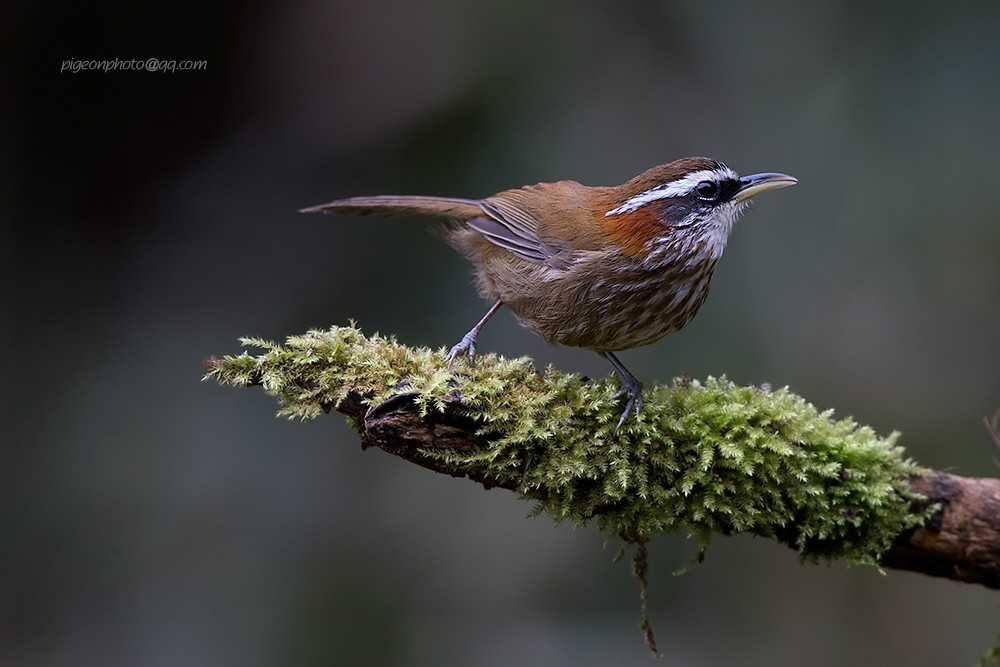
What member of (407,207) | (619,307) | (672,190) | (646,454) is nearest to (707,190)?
(672,190)

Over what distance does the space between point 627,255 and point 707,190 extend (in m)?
0.45

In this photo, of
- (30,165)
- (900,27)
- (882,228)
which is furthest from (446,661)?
(900,27)

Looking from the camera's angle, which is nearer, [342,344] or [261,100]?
[342,344]

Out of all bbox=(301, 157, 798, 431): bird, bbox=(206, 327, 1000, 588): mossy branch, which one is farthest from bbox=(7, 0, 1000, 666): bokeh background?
bbox=(206, 327, 1000, 588): mossy branch

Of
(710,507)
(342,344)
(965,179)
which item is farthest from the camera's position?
(965,179)

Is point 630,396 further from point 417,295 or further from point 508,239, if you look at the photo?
point 417,295

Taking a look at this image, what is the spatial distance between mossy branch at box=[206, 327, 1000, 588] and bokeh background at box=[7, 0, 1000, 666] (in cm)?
178

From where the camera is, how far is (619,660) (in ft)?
14.9

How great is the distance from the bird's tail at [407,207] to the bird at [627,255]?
13.9 inches

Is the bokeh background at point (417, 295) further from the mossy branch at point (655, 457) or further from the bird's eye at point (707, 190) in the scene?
the mossy branch at point (655, 457)

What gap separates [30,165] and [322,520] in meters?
3.05

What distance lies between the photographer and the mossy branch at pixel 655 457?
8.71 feet

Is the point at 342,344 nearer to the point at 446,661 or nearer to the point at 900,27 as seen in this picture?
the point at 446,661

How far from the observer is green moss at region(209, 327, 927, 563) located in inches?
106
